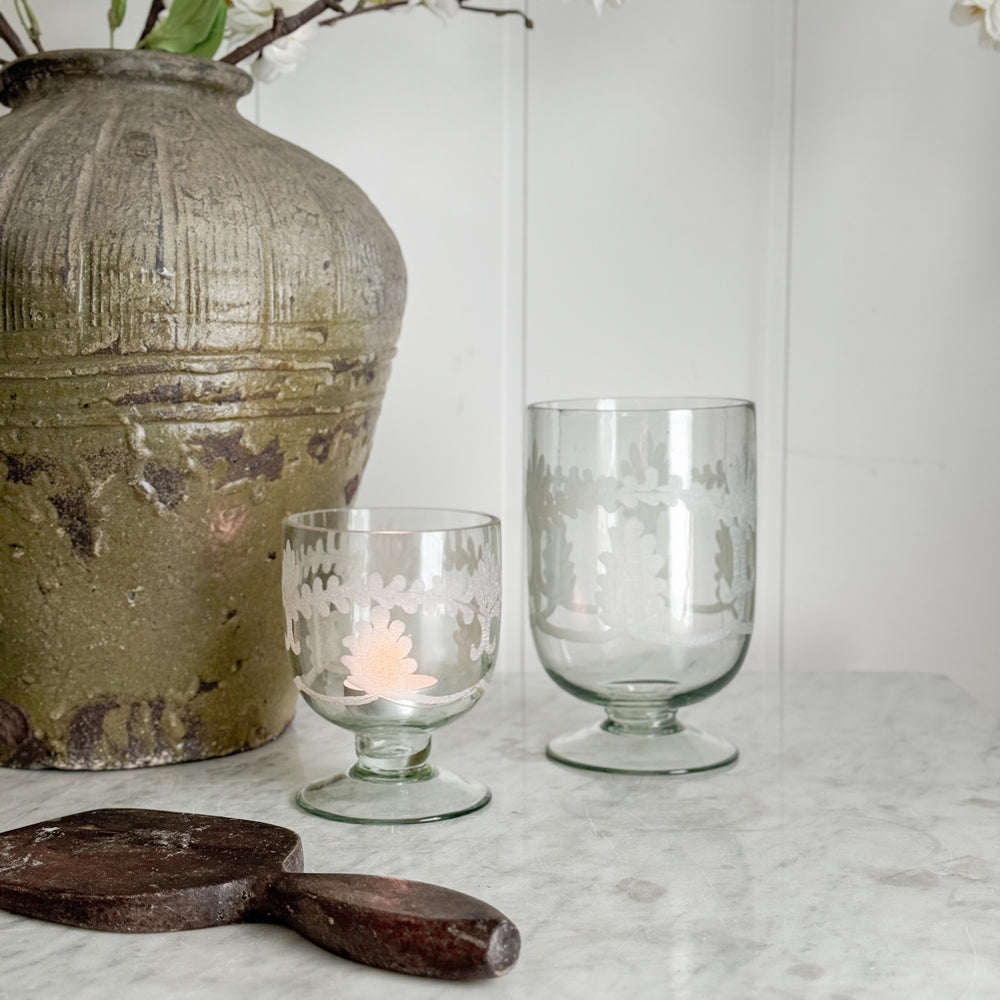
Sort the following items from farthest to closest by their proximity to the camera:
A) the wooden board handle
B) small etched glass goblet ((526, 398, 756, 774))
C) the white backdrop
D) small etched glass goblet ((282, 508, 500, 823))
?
1. the white backdrop
2. small etched glass goblet ((526, 398, 756, 774))
3. small etched glass goblet ((282, 508, 500, 823))
4. the wooden board handle

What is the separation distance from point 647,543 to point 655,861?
0.74ft

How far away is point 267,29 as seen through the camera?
895 millimetres

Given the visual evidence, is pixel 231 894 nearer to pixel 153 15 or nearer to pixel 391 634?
pixel 391 634

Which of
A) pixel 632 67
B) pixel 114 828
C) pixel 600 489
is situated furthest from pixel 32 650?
pixel 632 67

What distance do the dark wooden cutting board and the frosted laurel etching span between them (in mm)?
269

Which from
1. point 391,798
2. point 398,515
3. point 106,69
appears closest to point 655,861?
point 391,798

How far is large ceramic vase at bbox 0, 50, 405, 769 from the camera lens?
28.7 inches

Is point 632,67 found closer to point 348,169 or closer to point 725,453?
point 348,169

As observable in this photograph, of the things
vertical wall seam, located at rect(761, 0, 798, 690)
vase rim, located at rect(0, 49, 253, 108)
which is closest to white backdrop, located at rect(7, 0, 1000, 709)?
vertical wall seam, located at rect(761, 0, 798, 690)

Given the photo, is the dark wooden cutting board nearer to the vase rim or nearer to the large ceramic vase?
the large ceramic vase

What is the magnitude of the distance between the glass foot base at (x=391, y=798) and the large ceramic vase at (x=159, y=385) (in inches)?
4.8

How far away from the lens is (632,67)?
114cm

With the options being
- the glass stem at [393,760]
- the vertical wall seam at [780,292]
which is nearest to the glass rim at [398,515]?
the glass stem at [393,760]

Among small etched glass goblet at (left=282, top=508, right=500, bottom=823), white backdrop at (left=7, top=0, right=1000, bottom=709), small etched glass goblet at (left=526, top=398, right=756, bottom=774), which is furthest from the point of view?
white backdrop at (left=7, top=0, right=1000, bottom=709)
